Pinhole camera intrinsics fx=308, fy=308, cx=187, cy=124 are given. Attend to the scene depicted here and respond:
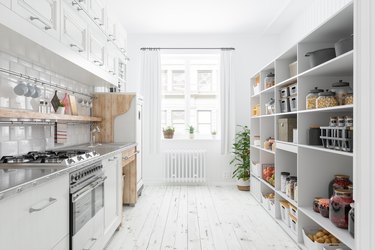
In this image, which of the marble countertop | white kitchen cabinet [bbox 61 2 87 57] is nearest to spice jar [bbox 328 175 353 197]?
the marble countertop

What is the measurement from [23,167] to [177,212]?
2355mm

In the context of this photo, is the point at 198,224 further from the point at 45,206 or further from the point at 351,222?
the point at 45,206

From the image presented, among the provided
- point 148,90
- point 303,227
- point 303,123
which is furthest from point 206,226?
point 148,90

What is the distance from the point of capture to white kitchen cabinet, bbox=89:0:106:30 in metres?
2.83

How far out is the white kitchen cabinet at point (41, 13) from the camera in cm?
166

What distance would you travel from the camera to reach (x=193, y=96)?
5.85 m

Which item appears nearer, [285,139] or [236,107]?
[285,139]

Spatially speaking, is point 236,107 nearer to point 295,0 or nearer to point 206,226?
point 295,0

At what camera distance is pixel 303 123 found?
2.80m

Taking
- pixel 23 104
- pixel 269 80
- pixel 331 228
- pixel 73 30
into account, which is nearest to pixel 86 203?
pixel 23 104

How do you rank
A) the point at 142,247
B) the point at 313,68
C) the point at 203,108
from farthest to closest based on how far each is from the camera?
the point at 203,108
the point at 142,247
the point at 313,68

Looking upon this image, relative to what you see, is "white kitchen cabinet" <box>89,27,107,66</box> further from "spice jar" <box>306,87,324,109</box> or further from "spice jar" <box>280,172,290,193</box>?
"spice jar" <box>280,172,290,193</box>

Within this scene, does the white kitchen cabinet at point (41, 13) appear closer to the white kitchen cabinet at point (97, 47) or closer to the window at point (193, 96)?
the white kitchen cabinet at point (97, 47)
